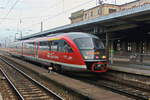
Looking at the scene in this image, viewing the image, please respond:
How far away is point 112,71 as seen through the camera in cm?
1399

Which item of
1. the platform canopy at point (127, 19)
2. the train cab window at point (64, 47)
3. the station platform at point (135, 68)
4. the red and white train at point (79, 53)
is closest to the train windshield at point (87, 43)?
the red and white train at point (79, 53)

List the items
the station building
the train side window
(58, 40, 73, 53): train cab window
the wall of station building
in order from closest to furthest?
(58, 40, 73, 53): train cab window < the train side window < the station building < the wall of station building

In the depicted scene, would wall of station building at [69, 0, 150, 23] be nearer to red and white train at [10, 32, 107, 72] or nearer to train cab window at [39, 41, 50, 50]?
train cab window at [39, 41, 50, 50]

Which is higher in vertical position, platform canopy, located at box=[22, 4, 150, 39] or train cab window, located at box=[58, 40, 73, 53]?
platform canopy, located at box=[22, 4, 150, 39]

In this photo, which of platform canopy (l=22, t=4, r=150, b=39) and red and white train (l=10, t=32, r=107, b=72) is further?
platform canopy (l=22, t=4, r=150, b=39)

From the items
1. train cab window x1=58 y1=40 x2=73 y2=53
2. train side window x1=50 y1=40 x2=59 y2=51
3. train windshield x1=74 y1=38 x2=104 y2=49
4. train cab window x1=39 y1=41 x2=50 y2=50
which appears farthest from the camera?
train cab window x1=39 y1=41 x2=50 y2=50

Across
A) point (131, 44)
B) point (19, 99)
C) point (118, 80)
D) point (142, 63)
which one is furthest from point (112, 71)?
point (131, 44)

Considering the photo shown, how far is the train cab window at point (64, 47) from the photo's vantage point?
41.4 ft

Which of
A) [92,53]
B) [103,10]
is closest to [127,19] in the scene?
[92,53]

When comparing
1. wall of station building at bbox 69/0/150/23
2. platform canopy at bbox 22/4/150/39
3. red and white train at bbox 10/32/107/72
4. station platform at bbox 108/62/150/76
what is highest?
wall of station building at bbox 69/0/150/23

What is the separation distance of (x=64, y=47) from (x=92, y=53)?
86.3 inches

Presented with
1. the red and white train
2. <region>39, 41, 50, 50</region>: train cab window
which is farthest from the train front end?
<region>39, 41, 50, 50</region>: train cab window

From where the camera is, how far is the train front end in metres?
11.7

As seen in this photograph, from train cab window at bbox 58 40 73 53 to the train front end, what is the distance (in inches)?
25.4
